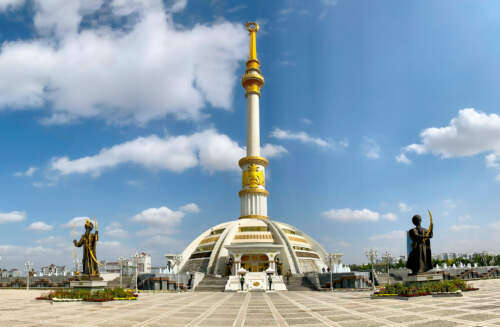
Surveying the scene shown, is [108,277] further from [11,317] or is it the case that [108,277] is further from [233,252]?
[11,317]

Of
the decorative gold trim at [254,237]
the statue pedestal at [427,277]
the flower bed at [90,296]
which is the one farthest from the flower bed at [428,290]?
the decorative gold trim at [254,237]

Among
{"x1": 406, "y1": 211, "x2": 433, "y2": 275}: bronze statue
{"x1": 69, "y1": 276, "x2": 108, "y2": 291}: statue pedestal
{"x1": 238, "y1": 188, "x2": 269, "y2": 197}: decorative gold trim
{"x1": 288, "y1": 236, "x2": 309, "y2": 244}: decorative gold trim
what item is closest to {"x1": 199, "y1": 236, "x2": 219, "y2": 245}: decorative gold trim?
{"x1": 238, "y1": 188, "x2": 269, "y2": 197}: decorative gold trim

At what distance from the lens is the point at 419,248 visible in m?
25.5

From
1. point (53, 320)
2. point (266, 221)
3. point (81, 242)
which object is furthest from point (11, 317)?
point (266, 221)

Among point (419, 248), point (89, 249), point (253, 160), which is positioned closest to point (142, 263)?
point (253, 160)

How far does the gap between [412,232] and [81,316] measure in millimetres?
22382

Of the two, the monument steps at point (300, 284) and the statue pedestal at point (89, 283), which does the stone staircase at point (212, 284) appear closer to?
the monument steps at point (300, 284)

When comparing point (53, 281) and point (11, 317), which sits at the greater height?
point (11, 317)

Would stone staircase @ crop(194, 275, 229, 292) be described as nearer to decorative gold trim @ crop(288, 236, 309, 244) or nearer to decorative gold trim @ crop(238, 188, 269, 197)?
decorative gold trim @ crop(288, 236, 309, 244)

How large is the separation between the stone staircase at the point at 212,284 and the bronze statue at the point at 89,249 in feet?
61.9

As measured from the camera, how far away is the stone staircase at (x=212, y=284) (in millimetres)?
44125

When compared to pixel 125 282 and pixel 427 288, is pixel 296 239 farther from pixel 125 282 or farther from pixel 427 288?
pixel 427 288

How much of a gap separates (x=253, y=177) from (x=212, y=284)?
27.8 metres

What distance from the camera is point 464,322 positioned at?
1309 centimetres
